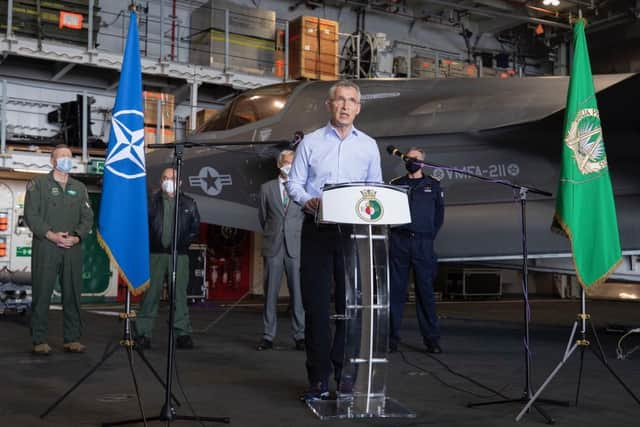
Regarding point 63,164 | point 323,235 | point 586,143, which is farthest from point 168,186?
point 586,143

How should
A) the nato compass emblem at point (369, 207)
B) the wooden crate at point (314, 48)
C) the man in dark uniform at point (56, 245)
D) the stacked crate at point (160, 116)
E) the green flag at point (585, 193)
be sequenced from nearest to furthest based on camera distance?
1. the nato compass emblem at point (369, 207)
2. the green flag at point (585, 193)
3. the man in dark uniform at point (56, 245)
4. the stacked crate at point (160, 116)
5. the wooden crate at point (314, 48)

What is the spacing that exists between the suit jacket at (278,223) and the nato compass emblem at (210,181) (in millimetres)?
1969

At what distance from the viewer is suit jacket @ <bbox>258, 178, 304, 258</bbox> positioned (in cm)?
641

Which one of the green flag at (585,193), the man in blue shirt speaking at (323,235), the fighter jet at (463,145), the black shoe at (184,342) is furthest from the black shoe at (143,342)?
the green flag at (585,193)

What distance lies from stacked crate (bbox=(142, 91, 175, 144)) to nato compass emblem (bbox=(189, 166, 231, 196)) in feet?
18.8

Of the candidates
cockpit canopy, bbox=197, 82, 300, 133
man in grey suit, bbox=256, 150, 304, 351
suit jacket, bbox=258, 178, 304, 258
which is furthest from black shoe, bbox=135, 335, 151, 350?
cockpit canopy, bbox=197, 82, 300, 133

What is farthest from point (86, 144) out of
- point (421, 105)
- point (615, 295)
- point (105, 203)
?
point (615, 295)

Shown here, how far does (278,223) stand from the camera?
6453 millimetres

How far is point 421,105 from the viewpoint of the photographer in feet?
27.4

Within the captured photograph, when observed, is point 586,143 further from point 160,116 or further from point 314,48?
point 314,48

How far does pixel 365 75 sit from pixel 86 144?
6.53 metres

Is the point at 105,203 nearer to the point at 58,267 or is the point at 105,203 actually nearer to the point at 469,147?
the point at 58,267

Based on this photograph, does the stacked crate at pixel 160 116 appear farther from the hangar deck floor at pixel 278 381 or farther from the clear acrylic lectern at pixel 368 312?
the clear acrylic lectern at pixel 368 312

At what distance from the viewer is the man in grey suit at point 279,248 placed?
6.33 meters
